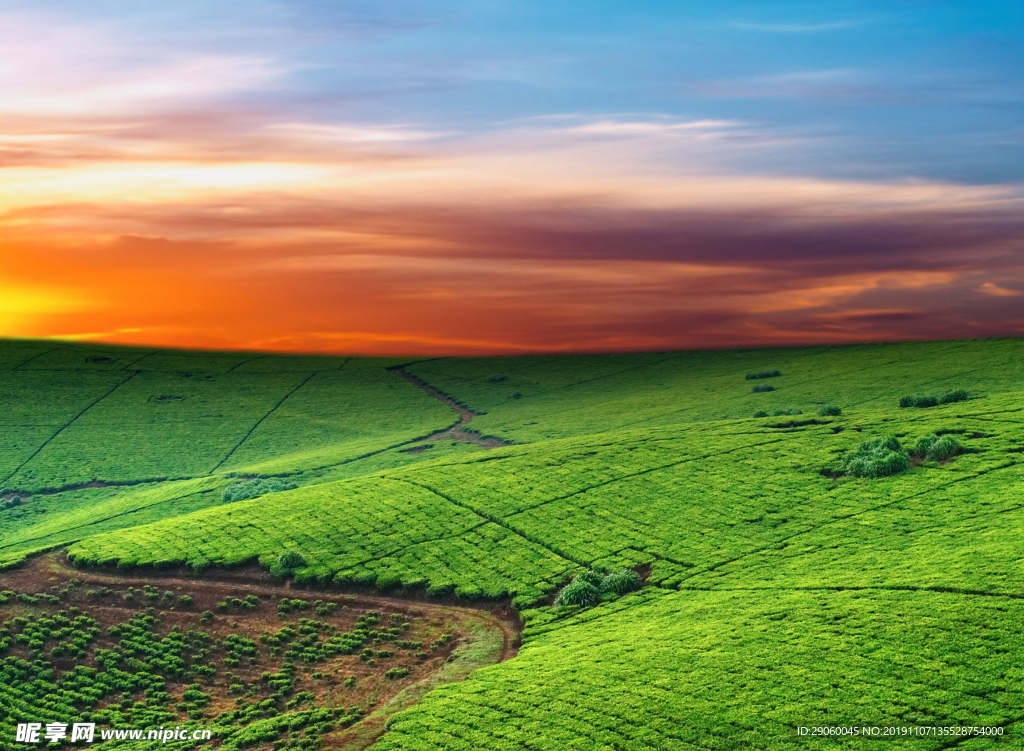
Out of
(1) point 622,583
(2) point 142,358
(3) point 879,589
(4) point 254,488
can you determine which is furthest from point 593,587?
(2) point 142,358

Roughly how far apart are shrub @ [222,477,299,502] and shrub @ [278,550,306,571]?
2989cm

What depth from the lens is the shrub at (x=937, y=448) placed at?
6288 centimetres

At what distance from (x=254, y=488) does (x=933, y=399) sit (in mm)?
70666

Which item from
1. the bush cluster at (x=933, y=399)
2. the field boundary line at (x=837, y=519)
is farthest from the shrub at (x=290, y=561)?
the bush cluster at (x=933, y=399)

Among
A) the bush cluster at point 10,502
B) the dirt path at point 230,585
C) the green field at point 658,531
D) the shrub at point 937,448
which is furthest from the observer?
the bush cluster at point 10,502

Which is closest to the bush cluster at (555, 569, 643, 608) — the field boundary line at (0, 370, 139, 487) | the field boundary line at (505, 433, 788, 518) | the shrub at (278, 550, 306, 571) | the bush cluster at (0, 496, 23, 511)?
the field boundary line at (505, 433, 788, 518)

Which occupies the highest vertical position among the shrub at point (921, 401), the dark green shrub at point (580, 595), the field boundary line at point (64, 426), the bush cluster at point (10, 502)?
the shrub at point (921, 401)

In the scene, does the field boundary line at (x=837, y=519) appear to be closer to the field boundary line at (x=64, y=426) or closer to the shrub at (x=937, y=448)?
the shrub at (x=937, y=448)

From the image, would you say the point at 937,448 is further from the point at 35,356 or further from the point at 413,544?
the point at 35,356

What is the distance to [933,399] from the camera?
86.6 meters

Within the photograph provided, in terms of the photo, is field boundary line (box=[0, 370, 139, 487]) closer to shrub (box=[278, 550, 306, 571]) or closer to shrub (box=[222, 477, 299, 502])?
shrub (box=[222, 477, 299, 502])

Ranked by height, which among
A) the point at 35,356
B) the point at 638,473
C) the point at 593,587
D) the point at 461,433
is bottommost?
the point at 461,433

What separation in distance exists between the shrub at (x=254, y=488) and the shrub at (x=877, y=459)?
56.5m

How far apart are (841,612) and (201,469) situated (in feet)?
316
